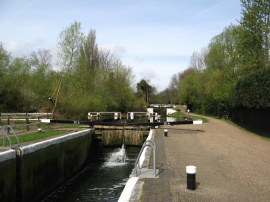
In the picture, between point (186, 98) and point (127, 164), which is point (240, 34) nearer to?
point (127, 164)

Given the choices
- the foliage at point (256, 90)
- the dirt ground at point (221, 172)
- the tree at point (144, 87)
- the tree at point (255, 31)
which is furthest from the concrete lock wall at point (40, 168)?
the tree at point (144, 87)

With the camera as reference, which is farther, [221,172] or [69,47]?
[69,47]

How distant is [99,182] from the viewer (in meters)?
16.5

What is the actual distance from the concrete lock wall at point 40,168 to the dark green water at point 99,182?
1.51 feet


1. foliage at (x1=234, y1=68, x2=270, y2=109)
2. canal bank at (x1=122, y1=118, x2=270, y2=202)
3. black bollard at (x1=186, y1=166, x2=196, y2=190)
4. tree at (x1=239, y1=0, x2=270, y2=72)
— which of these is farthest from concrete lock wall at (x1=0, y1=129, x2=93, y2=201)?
tree at (x1=239, y1=0, x2=270, y2=72)

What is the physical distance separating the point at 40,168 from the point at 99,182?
3.51 m

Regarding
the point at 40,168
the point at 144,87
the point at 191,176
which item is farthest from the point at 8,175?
the point at 144,87

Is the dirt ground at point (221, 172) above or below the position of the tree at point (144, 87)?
below

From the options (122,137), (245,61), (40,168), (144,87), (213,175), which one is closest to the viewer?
(213,175)

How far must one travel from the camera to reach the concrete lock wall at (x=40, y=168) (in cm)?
1119

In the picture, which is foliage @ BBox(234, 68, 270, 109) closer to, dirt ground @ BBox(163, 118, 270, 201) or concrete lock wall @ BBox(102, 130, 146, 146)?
dirt ground @ BBox(163, 118, 270, 201)

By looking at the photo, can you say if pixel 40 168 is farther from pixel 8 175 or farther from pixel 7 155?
pixel 7 155

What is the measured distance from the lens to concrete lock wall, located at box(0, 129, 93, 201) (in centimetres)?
1119

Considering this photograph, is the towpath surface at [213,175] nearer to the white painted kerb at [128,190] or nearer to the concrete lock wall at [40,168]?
the white painted kerb at [128,190]
